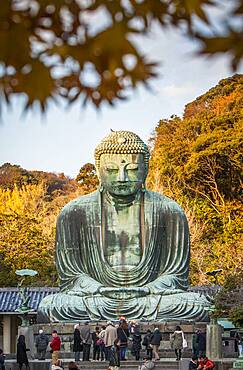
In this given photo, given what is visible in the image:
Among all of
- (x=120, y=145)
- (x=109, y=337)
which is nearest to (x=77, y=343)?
(x=109, y=337)

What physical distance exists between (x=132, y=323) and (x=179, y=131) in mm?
25734

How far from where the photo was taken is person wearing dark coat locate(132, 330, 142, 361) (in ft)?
64.7

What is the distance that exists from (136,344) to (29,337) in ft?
8.66

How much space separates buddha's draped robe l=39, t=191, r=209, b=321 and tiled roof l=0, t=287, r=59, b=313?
919cm

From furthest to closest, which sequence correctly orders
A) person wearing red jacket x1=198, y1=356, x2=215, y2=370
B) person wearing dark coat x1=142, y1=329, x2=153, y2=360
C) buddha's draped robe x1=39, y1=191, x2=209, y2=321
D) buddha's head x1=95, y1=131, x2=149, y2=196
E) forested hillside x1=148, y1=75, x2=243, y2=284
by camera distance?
forested hillside x1=148, y1=75, x2=243, y2=284 → buddha's head x1=95, y1=131, x2=149, y2=196 → buddha's draped robe x1=39, y1=191, x2=209, y2=321 → person wearing dark coat x1=142, y1=329, x2=153, y2=360 → person wearing red jacket x1=198, y1=356, x2=215, y2=370

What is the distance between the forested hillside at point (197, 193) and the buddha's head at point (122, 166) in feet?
38.7

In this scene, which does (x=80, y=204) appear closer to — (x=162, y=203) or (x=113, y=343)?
(x=162, y=203)

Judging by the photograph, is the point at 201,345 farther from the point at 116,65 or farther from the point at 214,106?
the point at 214,106

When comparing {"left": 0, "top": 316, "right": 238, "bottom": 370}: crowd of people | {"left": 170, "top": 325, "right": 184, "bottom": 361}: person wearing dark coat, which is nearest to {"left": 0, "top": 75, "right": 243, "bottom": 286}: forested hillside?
{"left": 0, "top": 316, "right": 238, "bottom": 370}: crowd of people

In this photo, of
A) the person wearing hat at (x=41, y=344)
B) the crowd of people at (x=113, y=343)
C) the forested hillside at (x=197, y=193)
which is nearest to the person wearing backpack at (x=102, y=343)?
the crowd of people at (x=113, y=343)

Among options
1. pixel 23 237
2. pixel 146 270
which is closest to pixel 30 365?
pixel 146 270

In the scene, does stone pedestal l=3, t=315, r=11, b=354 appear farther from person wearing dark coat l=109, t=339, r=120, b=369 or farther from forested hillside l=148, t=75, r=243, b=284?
person wearing dark coat l=109, t=339, r=120, b=369

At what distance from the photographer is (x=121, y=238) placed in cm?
2411

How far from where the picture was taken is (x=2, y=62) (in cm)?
241
